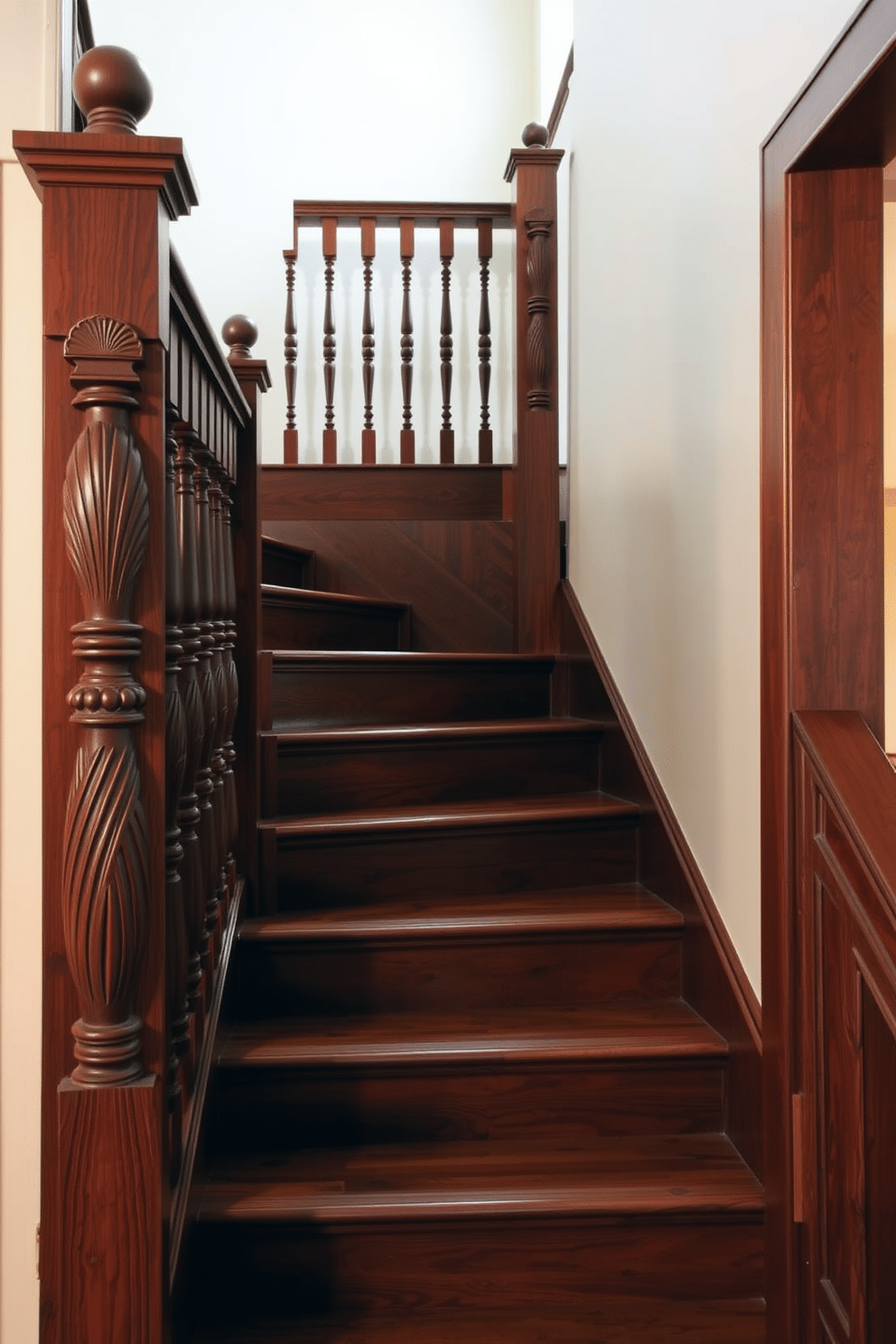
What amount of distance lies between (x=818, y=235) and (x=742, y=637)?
640mm

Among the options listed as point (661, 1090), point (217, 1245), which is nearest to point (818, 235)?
point (661, 1090)

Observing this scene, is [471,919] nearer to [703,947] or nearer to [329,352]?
[703,947]

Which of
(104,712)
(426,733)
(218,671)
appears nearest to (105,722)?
(104,712)

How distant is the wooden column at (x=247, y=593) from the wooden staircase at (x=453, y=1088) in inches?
2.3

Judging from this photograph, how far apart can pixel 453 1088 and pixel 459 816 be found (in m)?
0.60

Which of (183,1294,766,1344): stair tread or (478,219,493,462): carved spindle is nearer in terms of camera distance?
(183,1294,766,1344): stair tread

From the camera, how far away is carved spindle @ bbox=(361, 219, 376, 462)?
11.9 feet

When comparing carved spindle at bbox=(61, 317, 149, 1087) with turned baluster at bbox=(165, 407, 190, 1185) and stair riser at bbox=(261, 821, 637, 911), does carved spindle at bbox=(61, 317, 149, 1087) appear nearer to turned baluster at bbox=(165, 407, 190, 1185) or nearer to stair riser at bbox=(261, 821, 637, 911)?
turned baluster at bbox=(165, 407, 190, 1185)

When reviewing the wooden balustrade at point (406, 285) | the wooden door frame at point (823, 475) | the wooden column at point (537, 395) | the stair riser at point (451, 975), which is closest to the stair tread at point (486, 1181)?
the wooden door frame at point (823, 475)

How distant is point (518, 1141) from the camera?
1.80 m

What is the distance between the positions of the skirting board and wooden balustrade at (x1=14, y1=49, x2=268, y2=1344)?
3.09ft

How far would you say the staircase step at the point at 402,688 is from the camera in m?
2.57

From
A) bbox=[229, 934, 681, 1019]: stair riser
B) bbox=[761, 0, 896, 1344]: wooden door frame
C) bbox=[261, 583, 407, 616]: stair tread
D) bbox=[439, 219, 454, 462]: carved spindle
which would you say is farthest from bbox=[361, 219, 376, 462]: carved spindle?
bbox=[761, 0, 896, 1344]: wooden door frame

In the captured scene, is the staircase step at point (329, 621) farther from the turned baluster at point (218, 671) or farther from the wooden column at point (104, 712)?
the wooden column at point (104, 712)
